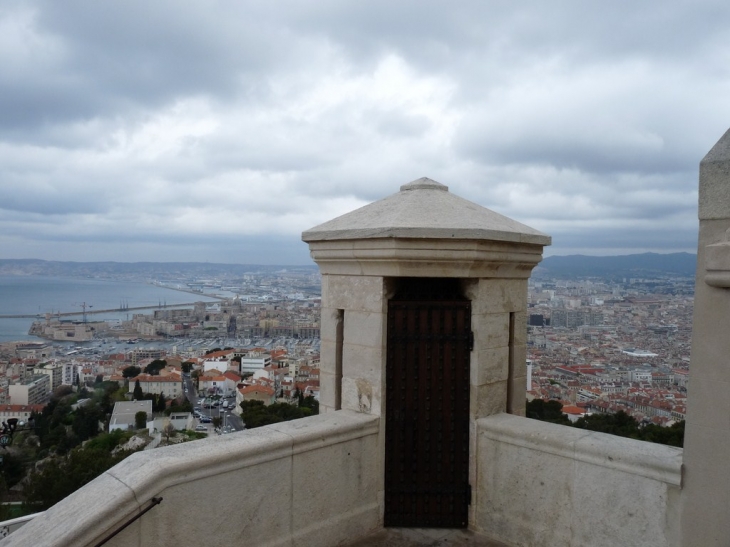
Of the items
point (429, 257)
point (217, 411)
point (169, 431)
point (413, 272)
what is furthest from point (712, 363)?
point (217, 411)

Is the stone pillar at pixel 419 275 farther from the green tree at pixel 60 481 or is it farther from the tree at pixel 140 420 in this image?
the tree at pixel 140 420

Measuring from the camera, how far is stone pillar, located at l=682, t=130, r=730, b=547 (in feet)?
7.43

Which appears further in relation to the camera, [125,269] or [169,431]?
[125,269]

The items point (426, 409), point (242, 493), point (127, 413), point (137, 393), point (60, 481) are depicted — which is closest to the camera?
point (242, 493)

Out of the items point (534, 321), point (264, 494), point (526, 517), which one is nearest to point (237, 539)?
point (264, 494)

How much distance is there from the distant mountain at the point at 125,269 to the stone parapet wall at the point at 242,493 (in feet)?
400

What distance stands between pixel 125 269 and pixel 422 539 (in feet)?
545

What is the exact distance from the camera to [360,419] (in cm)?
338

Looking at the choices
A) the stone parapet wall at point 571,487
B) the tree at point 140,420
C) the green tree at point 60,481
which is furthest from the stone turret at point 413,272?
the tree at point 140,420

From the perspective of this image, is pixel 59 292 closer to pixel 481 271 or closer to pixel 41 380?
pixel 41 380

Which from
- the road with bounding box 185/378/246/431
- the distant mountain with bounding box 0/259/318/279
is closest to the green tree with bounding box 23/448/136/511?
the road with bounding box 185/378/246/431

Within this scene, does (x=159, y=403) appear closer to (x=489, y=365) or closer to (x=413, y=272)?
(x=489, y=365)

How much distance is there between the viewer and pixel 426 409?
137 inches

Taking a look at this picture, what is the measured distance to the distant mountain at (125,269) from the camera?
A: 134m
